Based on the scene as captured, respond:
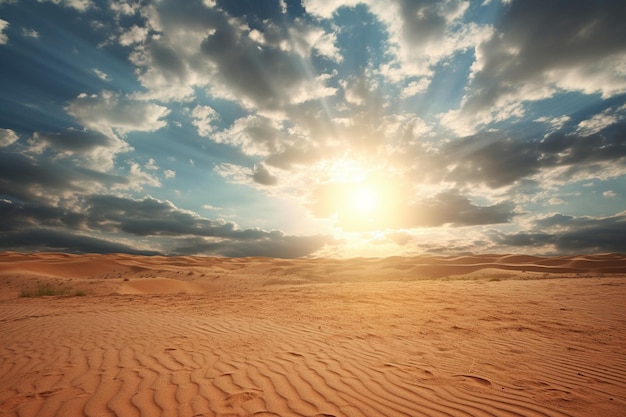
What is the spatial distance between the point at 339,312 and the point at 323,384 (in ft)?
18.0

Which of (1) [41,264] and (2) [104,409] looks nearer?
(2) [104,409]

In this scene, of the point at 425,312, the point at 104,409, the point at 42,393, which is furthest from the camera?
the point at 425,312

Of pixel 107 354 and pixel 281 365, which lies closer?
pixel 281 365

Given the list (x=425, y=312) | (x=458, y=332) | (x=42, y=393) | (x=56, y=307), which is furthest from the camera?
(x=56, y=307)

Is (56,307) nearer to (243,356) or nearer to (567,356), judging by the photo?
(243,356)

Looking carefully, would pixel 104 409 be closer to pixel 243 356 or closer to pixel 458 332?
pixel 243 356

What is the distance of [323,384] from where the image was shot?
157 inches

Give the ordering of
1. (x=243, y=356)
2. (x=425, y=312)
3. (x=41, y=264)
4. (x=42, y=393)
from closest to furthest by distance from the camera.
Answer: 1. (x=42, y=393)
2. (x=243, y=356)
3. (x=425, y=312)
4. (x=41, y=264)

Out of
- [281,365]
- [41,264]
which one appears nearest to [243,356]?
[281,365]

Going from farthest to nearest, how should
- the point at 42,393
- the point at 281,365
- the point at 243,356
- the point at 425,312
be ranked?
the point at 425,312
the point at 243,356
the point at 281,365
the point at 42,393

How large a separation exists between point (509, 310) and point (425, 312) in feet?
7.69

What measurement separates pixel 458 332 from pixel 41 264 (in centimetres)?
3524

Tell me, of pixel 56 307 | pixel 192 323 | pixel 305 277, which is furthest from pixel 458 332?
pixel 305 277

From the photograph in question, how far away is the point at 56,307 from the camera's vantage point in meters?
11.8
